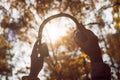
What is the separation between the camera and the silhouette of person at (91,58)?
2.53m

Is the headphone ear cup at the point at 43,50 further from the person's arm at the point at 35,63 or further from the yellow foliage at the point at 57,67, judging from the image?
the yellow foliage at the point at 57,67

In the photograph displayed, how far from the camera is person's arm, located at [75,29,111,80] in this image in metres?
2.52

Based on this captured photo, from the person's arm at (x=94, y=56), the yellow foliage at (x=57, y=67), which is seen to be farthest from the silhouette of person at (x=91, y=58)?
the yellow foliage at (x=57, y=67)

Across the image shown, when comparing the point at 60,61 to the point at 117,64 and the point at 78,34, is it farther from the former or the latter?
the point at 78,34

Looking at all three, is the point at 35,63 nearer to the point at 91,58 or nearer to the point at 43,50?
the point at 43,50

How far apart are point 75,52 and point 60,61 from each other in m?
1.72

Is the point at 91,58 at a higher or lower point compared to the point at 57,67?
higher

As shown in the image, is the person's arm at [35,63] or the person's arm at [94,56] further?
the person's arm at [35,63]

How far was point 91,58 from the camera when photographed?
2662 millimetres

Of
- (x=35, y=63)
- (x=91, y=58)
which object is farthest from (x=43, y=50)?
(x=91, y=58)

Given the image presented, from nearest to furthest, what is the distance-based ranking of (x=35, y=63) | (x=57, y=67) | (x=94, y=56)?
(x=94, y=56)
(x=35, y=63)
(x=57, y=67)

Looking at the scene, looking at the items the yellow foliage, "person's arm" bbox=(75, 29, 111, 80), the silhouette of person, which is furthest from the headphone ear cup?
the yellow foliage

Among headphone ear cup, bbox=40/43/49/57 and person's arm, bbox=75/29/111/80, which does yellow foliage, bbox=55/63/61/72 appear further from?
person's arm, bbox=75/29/111/80

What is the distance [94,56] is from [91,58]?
0.03 m
